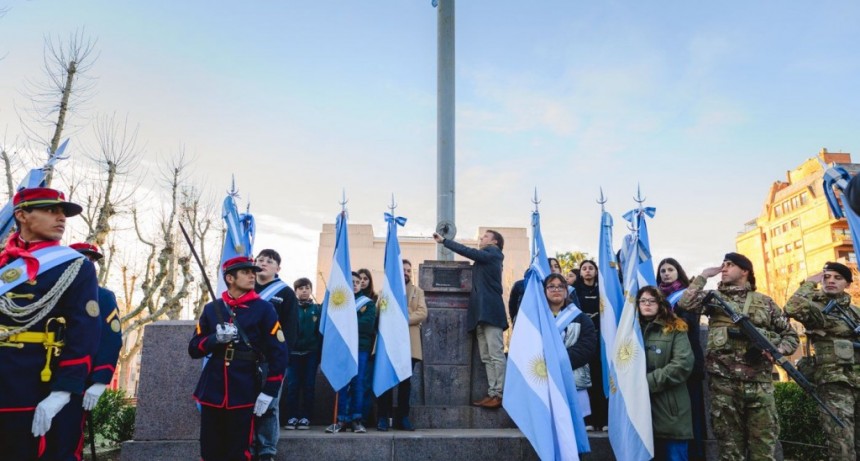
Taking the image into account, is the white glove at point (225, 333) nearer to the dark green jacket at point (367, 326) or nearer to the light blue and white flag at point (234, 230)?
the dark green jacket at point (367, 326)

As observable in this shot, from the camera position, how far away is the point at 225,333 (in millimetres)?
4551

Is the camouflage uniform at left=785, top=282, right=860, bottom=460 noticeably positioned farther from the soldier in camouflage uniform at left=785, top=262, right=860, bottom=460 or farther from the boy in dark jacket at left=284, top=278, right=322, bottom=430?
the boy in dark jacket at left=284, top=278, right=322, bottom=430

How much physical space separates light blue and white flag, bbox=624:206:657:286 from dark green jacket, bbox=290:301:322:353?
421cm

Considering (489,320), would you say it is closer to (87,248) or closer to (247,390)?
(247,390)

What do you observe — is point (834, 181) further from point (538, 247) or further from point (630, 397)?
point (538, 247)

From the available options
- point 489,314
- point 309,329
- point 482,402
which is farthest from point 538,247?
point 309,329

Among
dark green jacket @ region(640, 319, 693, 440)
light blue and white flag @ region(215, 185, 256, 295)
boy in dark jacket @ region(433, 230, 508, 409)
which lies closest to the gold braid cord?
light blue and white flag @ region(215, 185, 256, 295)

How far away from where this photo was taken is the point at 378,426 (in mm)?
6562

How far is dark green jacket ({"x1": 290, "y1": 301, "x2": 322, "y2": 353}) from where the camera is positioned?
22.7 feet

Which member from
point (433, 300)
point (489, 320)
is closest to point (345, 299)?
point (433, 300)

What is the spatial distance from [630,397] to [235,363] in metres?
3.82

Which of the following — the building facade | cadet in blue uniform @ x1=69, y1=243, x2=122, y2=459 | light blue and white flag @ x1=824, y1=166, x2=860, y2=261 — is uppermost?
the building facade

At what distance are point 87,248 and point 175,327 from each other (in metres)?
1.38

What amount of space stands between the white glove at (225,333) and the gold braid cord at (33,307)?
1238 mm
